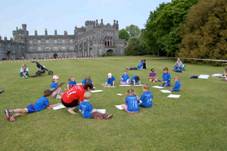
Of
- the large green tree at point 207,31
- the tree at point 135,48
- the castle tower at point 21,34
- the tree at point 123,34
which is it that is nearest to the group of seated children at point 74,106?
the large green tree at point 207,31

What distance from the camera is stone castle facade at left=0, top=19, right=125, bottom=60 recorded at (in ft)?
319

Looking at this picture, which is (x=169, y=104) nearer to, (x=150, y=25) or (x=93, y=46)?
(x=150, y=25)

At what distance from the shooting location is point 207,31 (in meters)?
33.0

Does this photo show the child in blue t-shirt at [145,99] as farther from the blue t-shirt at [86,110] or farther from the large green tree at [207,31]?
the large green tree at [207,31]

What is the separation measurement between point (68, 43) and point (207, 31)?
324ft

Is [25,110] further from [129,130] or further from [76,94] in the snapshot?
[129,130]

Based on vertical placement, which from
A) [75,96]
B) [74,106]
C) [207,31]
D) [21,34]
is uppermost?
[21,34]

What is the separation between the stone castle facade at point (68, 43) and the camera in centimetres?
9712

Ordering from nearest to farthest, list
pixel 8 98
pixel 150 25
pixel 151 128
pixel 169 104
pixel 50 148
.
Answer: pixel 50 148 < pixel 151 128 < pixel 169 104 < pixel 8 98 < pixel 150 25

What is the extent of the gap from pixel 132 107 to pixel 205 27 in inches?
1104

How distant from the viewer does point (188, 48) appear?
118 feet

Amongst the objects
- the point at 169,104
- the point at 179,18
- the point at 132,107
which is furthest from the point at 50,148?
the point at 179,18

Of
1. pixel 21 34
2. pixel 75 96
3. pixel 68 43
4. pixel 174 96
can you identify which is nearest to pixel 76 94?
Result: pixel 75 96

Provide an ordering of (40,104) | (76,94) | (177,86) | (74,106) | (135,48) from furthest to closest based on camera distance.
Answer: (135,48)
(177,86)
(40,104)
(74,106)
(76,94)
